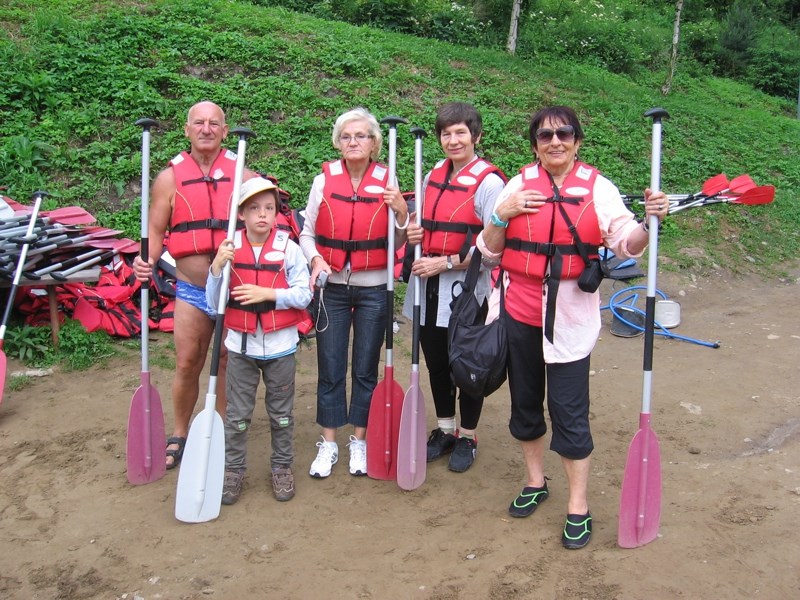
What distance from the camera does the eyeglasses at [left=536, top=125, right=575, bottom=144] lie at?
3.23 meters

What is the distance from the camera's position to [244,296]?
362 cm

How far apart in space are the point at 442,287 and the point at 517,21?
1100 centimetres

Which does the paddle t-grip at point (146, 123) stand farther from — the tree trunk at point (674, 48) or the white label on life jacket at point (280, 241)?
the tree trunk at point (674, 48)

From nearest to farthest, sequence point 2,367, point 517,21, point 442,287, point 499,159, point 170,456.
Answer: point 442,287
point 170,456
point 2,367
point 499,159
point 517,21

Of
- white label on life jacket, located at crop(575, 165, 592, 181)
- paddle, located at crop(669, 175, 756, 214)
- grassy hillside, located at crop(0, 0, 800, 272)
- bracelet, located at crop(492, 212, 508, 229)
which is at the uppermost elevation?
grassy hillside, located at crop(0, 0, 800, 272)

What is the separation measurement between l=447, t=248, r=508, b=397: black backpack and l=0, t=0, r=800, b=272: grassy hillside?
190 inches

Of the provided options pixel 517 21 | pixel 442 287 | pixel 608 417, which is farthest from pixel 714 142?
pixel 442 287

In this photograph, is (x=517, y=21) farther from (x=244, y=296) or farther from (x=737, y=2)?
(x=244, y=296)

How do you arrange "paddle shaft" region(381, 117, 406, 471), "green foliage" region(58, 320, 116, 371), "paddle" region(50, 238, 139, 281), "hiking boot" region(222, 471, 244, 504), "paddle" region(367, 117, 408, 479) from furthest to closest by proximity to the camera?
"green foliage" region(58, 320, 116, 371)
"paddle" region(50, 238, 139, 281)
"paddle" region(367, 117, 408, 479)
"paddle shaft" region(381, 117, 406, 471)
"hiking boot" region(222, 471, 244, 504)

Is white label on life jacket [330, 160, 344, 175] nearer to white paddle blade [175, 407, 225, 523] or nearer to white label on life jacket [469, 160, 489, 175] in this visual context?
white label on life jacket [469, 160, 489, 175]

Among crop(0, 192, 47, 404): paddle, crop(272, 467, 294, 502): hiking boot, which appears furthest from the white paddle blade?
crop(0, 192, 47, 404): paddle

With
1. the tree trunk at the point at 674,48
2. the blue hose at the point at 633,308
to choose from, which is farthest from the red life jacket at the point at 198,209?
the tree trunk at the point at 674,48

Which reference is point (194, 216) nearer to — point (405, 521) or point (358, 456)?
point (358, 456)

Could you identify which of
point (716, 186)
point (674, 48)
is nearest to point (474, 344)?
point (716, 186)
